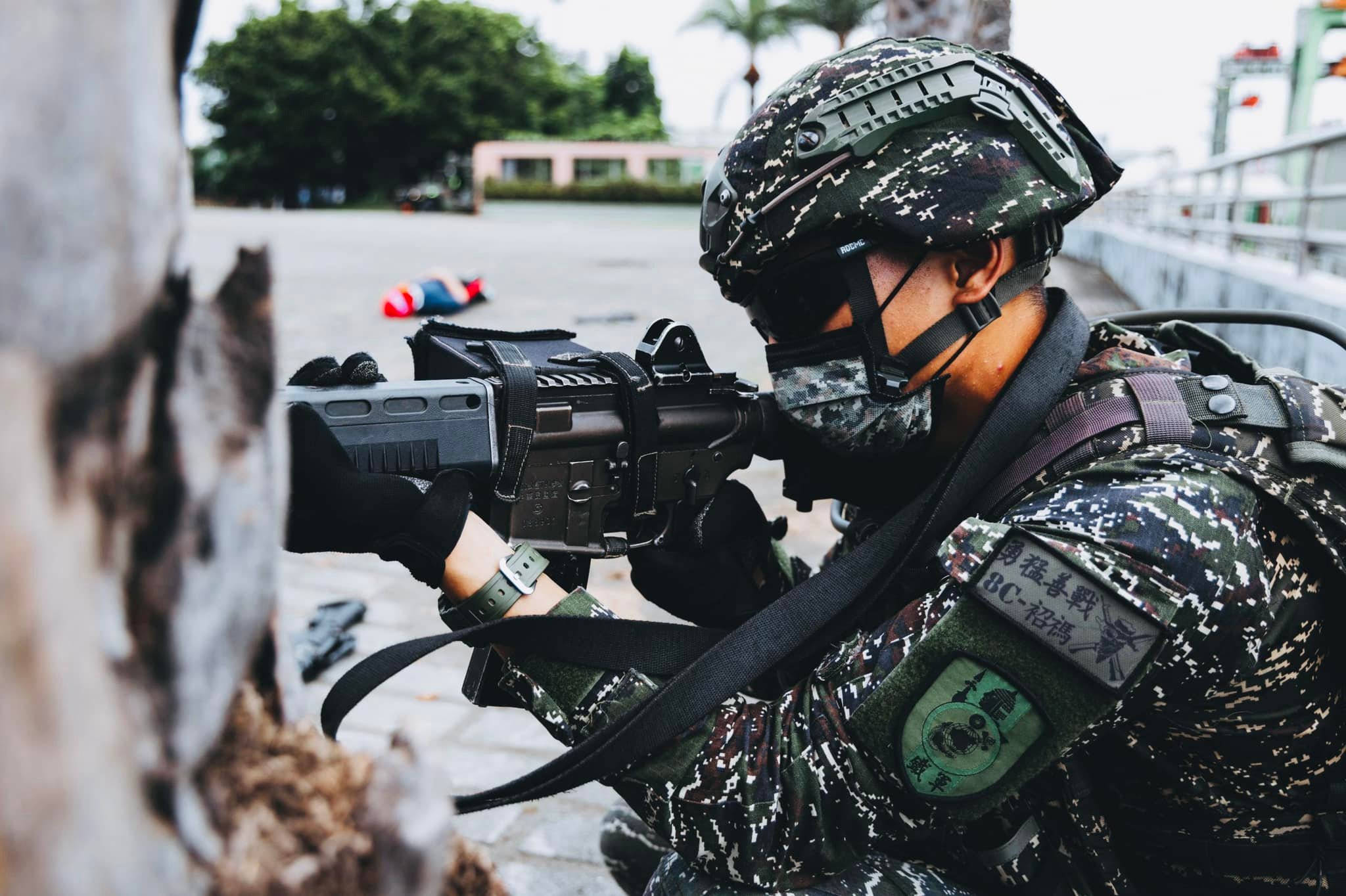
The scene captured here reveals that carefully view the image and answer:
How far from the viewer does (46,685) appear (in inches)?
19.3

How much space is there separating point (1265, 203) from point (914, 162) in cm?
647

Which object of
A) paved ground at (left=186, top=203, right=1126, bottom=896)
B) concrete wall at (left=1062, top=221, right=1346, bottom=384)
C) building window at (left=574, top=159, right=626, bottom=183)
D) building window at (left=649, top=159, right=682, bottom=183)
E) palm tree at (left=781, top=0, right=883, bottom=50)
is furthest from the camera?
building window at (left=574, top=159, right=626, bottom=183)

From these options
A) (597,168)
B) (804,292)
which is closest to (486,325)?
(804,292)

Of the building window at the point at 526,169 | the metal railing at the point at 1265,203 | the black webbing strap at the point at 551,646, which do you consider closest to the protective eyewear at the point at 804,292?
the black webbing strap at the point at 551,646

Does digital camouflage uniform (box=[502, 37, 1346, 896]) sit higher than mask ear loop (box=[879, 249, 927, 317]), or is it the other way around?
mask ear loop (box=[879, 249, 927, 317])

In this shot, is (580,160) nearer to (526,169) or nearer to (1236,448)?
(526,169)

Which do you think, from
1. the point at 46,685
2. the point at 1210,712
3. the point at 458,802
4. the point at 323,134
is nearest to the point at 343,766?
the point at 46,685

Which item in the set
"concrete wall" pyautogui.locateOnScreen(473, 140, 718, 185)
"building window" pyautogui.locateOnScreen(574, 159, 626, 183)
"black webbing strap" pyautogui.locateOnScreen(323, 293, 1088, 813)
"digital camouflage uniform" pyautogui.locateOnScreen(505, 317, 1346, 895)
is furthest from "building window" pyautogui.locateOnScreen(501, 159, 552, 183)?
"digital camouflage uniform" pyautogui.locateOnScreen(505, 317, 1346, 895)

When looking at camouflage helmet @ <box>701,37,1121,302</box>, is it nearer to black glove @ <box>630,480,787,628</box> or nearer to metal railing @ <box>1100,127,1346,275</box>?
black glove @ <box>630,480,787,628</box>

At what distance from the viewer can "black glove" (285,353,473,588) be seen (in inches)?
52.1

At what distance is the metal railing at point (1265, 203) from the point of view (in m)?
4.50

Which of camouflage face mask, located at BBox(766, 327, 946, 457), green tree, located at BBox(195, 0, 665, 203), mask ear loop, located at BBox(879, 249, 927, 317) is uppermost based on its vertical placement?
green tree, located at BBox(195, 0, 665, 203)

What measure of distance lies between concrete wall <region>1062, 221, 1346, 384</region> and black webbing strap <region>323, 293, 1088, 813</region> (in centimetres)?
220

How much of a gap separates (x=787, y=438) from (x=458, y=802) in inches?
33.2
